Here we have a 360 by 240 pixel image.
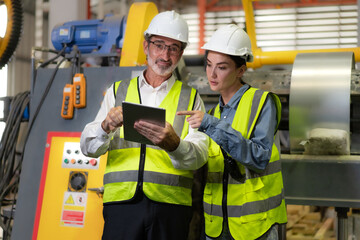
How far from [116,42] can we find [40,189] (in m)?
1.07

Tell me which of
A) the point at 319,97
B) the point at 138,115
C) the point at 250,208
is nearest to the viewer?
the point at 138,115

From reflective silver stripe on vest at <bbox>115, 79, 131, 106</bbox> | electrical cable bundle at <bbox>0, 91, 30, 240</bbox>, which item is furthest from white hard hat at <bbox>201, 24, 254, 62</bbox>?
electrical cable bundle at <bbox>0, 91, 30, 240</bbox>

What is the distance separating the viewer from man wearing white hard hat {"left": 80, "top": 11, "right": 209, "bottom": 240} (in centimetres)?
195

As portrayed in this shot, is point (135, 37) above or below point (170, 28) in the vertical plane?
above

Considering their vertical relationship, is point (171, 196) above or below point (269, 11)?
below

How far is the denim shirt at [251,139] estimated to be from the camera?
1.78 metres

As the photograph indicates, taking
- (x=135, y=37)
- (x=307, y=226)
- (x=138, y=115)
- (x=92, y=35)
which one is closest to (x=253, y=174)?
(x=138, y=115)

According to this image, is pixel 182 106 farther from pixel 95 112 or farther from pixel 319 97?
pixel 95 112

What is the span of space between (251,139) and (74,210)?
1.31 meters

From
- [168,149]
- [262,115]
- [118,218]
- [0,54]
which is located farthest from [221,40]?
[0,54]

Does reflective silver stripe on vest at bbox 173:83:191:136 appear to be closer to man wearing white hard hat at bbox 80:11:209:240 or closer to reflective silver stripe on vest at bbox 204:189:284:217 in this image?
man wearing white hard hat at bbox 80:11:209:240

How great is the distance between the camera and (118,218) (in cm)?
201

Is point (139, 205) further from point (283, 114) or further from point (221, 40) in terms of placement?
point (283, 114)

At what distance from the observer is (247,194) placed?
1905mm
